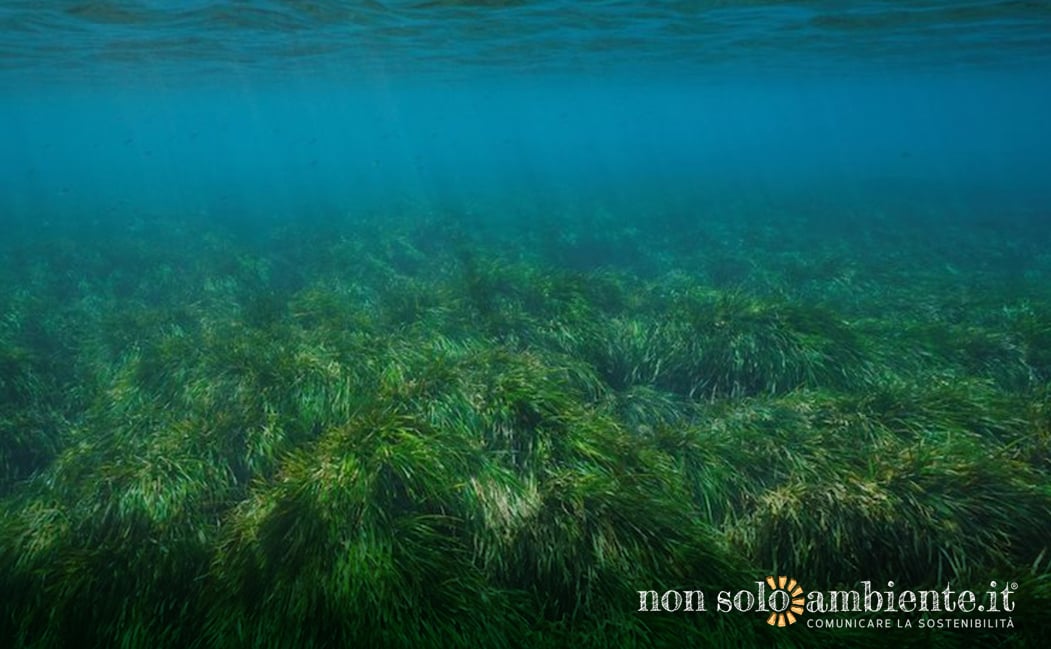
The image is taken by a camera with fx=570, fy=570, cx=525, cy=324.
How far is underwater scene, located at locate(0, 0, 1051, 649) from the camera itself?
4.88 meters

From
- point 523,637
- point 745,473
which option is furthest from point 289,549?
point 745,473

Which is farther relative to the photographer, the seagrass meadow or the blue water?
the blue water

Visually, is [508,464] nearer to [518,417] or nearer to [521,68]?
[518,417]

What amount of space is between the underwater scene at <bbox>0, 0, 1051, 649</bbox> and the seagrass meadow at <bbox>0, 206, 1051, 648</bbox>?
Result: 37 millimetres

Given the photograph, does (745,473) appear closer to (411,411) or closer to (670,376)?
(670,376)

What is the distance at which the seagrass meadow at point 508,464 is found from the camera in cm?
488

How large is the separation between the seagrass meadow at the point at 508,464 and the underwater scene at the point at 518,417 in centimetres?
4

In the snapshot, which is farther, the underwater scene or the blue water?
the blue water

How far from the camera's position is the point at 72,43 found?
20516 mm

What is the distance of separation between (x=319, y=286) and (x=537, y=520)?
1248 centimetres

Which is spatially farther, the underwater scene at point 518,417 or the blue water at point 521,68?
the blue water at point 521,68

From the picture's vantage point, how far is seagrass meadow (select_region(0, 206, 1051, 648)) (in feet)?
16.0

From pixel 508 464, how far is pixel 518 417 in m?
0.68

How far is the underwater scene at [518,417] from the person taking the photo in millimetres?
4883
